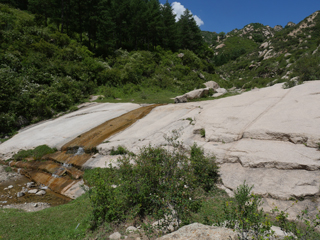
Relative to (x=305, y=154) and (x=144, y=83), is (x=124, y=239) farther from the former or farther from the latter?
(x=144, y=83)

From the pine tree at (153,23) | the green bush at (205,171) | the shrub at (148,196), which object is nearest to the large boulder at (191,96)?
the green bush at (205,171)

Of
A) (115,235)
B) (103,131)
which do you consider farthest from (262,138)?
(103,131)

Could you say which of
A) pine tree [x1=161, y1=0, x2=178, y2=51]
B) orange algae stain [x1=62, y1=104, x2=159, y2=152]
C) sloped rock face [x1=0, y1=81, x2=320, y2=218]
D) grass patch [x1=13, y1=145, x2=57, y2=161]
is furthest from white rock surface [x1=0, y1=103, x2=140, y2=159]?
pine tree [x1=161, y1=0, x2=178, y2=51]

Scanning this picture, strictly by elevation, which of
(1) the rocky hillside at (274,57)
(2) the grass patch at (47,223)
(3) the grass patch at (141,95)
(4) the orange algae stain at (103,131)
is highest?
(1) the rocky hillside at (274,57)

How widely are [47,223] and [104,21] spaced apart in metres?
42.2

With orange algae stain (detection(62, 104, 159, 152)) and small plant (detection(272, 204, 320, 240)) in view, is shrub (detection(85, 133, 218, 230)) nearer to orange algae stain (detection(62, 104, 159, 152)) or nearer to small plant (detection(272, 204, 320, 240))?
small plant (detection(272, 204, 320, 240))

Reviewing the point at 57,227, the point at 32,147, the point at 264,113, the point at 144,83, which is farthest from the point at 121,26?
the point at 57,227

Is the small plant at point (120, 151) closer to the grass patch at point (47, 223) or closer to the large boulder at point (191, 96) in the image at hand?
the grass patch at point (47, 223)

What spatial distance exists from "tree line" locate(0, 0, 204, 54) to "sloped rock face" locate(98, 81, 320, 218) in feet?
117

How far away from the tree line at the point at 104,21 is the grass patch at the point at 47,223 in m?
39.8

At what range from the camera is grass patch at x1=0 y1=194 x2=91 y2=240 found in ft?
20.5

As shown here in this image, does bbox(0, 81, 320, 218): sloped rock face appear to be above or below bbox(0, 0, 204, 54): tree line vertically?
below

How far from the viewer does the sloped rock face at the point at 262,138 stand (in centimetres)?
672

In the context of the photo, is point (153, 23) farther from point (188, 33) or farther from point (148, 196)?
point (148, 196)
